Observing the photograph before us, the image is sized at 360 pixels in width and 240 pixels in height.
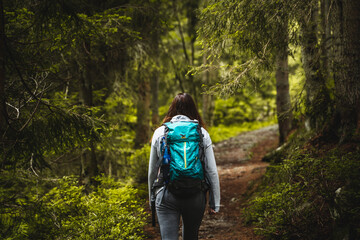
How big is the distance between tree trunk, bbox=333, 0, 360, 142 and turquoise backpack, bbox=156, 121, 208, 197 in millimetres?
3267

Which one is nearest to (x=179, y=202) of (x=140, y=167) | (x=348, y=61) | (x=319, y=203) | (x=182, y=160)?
(x=182, y=160)

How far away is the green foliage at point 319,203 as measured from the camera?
3037 mm

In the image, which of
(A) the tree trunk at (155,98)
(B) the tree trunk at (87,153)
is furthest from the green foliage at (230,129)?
(B) the tree trunk at (87,153)

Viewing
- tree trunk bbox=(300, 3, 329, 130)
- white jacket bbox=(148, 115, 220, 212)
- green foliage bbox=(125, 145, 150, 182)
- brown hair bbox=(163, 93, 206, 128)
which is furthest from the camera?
green foliage bbox=(125, 145, 150, 182)

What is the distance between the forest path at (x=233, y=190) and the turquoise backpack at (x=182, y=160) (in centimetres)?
259

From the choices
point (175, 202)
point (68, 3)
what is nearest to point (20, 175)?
point (68, 3)

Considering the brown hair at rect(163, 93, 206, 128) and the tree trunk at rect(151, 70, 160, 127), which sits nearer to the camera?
the brown hair at rect(163, 93, 206, 128)

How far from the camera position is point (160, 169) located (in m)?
2.52

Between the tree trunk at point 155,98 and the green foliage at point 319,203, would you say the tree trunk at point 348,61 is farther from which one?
the tree trunk at point 155,98

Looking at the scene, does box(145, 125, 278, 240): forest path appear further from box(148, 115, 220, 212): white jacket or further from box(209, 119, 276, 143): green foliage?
box(209, 119, 276, 143): green foliage

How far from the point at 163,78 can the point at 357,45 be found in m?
8.15

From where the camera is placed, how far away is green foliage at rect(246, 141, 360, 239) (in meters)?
3.04

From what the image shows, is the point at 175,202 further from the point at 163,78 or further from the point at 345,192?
the point at 163,78

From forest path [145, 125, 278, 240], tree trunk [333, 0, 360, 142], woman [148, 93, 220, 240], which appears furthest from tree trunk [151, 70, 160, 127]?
woman [148, 93, 220, 240]
